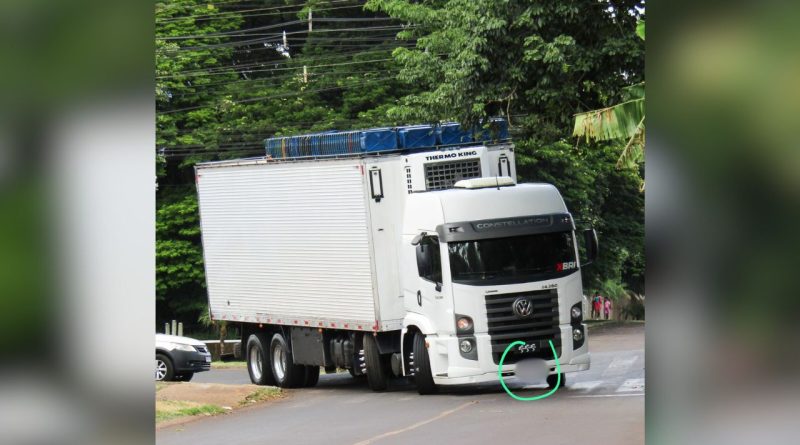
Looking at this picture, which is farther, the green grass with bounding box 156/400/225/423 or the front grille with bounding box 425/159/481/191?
the front grille with bounding box 425/159/481/191

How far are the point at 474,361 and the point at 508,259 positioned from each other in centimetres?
176

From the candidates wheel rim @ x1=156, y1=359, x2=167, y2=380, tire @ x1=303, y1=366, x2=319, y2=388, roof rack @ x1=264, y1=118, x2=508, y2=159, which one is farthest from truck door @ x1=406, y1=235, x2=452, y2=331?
wheel rim @ x1=156, y1=359, x2=167, y2=380

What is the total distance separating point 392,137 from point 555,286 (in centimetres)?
382

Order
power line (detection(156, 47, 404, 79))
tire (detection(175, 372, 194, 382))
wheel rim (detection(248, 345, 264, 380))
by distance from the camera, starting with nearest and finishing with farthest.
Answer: wheel rim (detection(248, 345, 264, 380)) → tire (detection(175, 372, 194, 382)) → power line (detection(156, 47, 404, 79))

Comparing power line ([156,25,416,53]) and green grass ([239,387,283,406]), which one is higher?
power line ([156,25,416,53])

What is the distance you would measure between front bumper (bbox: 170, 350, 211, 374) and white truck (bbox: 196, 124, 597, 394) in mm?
1601

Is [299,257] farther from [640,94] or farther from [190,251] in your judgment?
[190,251]

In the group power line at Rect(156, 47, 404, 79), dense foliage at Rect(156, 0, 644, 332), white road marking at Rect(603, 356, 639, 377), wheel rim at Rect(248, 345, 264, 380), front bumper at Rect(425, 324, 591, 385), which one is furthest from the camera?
power line at Rect(156, 47, 404, 79)

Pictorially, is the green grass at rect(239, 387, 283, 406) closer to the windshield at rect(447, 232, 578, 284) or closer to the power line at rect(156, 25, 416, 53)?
the windshield at rect(447, 232, 578, 284)

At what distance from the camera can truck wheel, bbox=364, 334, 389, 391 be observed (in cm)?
2156

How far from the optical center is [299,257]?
22719 millimetres

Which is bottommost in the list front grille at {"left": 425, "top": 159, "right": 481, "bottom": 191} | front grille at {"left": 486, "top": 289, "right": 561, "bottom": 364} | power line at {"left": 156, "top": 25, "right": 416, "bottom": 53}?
front grille at {"left": 486, "top": 289, "right": 561, "bottom": 364}

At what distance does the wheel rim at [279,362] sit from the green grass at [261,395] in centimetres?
87

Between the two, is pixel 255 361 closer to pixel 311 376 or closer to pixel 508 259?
pixel 311 376
